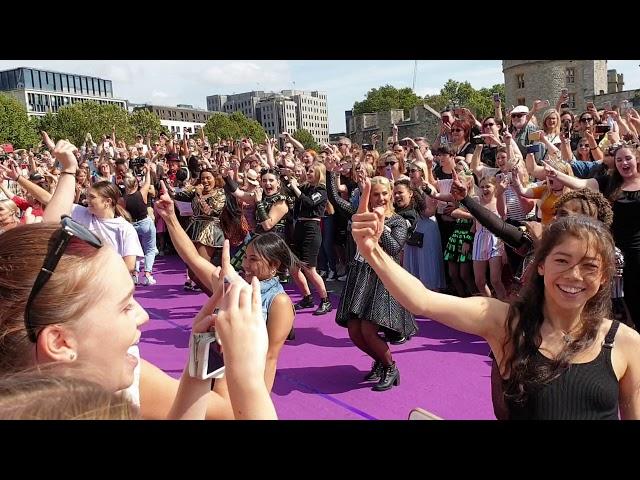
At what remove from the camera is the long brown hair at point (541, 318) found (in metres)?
1.97

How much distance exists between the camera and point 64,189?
2.79 meters

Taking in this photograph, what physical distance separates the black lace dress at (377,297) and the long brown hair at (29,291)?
321 centimetres

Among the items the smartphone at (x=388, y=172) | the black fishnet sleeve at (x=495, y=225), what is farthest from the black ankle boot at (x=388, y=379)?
the smartphone at (x=388, y=172)

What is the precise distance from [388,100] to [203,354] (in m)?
97.0

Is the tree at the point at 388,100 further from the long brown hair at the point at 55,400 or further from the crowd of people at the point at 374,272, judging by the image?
the long brown hair at the point at 55,400

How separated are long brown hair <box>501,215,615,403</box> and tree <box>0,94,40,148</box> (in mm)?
56776

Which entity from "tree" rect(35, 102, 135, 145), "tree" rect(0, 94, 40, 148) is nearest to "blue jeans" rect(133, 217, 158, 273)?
"tree" rect(0, 94, 40, 148)

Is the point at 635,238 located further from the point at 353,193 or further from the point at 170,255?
the point at 170,255

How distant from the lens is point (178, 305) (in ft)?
25.3

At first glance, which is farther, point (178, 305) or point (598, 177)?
point (178, 305)

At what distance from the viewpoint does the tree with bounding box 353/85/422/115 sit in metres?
94.6
